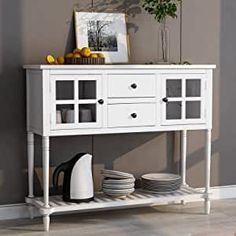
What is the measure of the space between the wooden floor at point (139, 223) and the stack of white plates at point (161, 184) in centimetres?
18

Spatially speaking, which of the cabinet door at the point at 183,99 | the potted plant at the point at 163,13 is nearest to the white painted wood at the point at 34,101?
the cabinet door at the point at 183,99

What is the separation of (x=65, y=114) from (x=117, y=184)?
0.63m

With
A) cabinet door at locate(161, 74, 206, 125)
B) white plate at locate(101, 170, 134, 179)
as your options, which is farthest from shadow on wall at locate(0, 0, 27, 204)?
cabinet door at locate(161, 74, 206, 125)

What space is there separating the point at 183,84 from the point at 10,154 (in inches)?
48.7

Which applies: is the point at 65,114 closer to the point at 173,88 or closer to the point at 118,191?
the point at 118,191

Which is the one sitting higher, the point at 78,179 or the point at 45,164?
the point at 45,164

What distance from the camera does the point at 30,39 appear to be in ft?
12.3

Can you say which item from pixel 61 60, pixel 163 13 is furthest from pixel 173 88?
pixel 61 60

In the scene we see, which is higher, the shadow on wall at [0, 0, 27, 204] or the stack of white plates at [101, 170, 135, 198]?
the shadow on wall at [0, 0, 27, 204]

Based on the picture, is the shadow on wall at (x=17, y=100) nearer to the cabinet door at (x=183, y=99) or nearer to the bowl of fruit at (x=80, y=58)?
the bowl of fruit at (x=80, y=58)

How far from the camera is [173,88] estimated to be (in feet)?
12.3

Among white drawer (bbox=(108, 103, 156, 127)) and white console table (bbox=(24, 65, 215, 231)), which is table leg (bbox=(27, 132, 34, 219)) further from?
white drawer (bbox=(108, 103, 156, 127))

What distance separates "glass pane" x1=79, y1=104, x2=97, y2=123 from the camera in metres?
3.50

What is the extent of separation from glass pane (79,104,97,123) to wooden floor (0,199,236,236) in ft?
2.28
